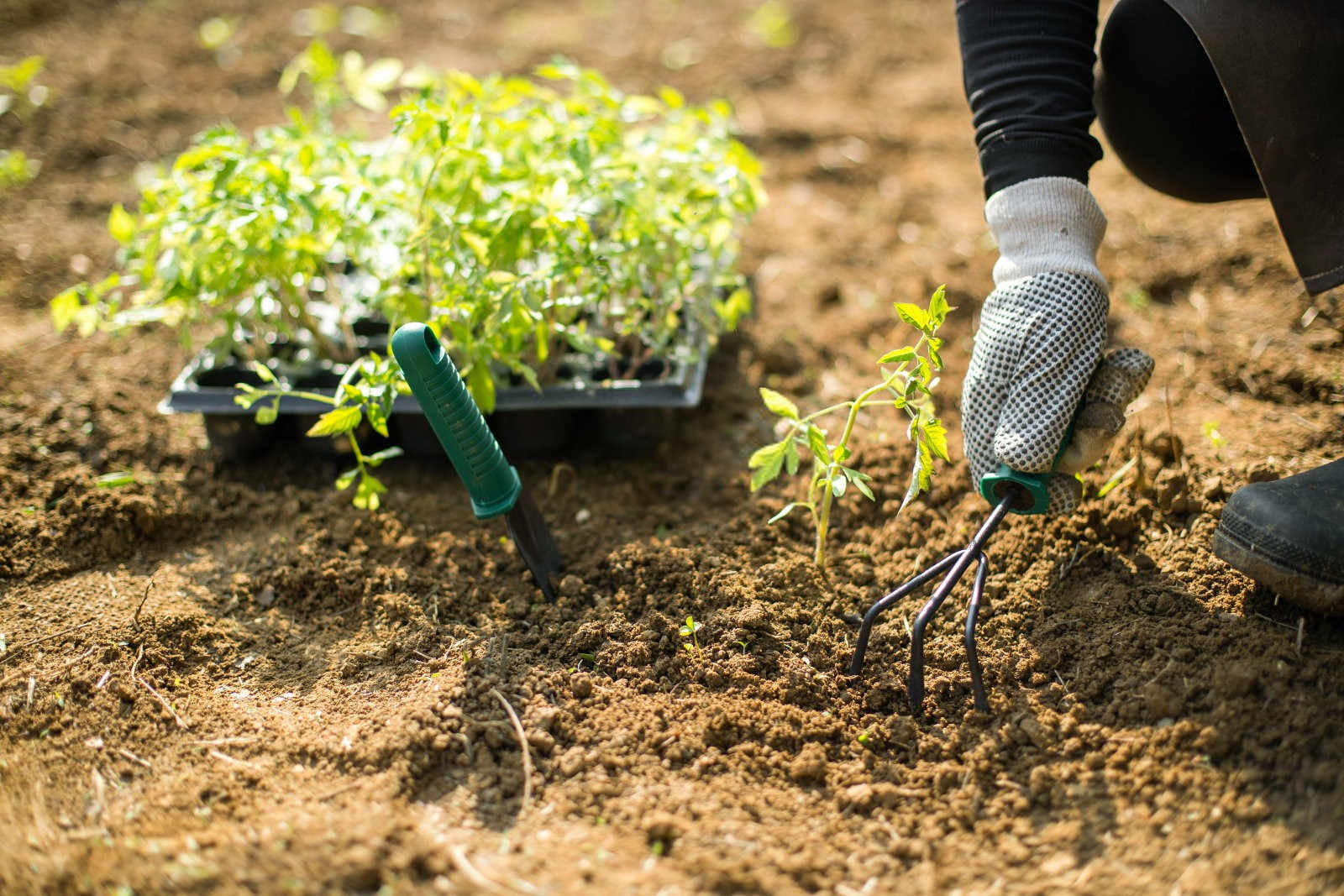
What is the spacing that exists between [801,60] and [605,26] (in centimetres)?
103

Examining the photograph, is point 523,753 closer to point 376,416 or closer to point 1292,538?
point 376,416

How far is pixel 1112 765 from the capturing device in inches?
63.4

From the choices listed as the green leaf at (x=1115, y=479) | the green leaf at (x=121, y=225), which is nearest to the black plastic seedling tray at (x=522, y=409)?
the green leaf at (x=121, y=225)

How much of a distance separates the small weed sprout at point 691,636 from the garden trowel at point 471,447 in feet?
0.99

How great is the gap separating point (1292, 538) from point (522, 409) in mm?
1582

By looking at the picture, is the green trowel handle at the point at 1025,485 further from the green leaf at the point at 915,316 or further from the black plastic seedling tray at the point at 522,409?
the black plastic seedling tray at the point at 522,409

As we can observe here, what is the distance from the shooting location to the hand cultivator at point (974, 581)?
5.51 feet

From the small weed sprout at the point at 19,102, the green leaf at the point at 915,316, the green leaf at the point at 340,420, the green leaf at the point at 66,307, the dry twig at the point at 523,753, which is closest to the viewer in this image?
the dry twig at the point at 523,753

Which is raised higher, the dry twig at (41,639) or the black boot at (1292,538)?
the black boot at (1292,538)

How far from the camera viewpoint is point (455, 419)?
1801 millimetres

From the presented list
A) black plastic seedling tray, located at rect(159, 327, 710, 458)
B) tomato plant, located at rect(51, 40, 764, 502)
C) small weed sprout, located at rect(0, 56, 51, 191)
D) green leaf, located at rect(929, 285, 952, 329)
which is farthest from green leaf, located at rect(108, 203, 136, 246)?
green leaf, located at rect(929, 285, 952, 329)

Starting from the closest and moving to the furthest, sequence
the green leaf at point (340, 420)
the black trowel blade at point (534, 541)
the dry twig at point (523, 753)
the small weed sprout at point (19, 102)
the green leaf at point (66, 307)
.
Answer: the dry twig at point (523, 753), the green leaf at point (340, 420), the black trowel blade at point (534, 541), the green leaf at point (66, 307), the small weed sprout at point (19, 102)

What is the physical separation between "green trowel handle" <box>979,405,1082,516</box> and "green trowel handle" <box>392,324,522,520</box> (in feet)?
2.91

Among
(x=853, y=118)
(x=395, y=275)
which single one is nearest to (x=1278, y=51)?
(x=395, y=275)
